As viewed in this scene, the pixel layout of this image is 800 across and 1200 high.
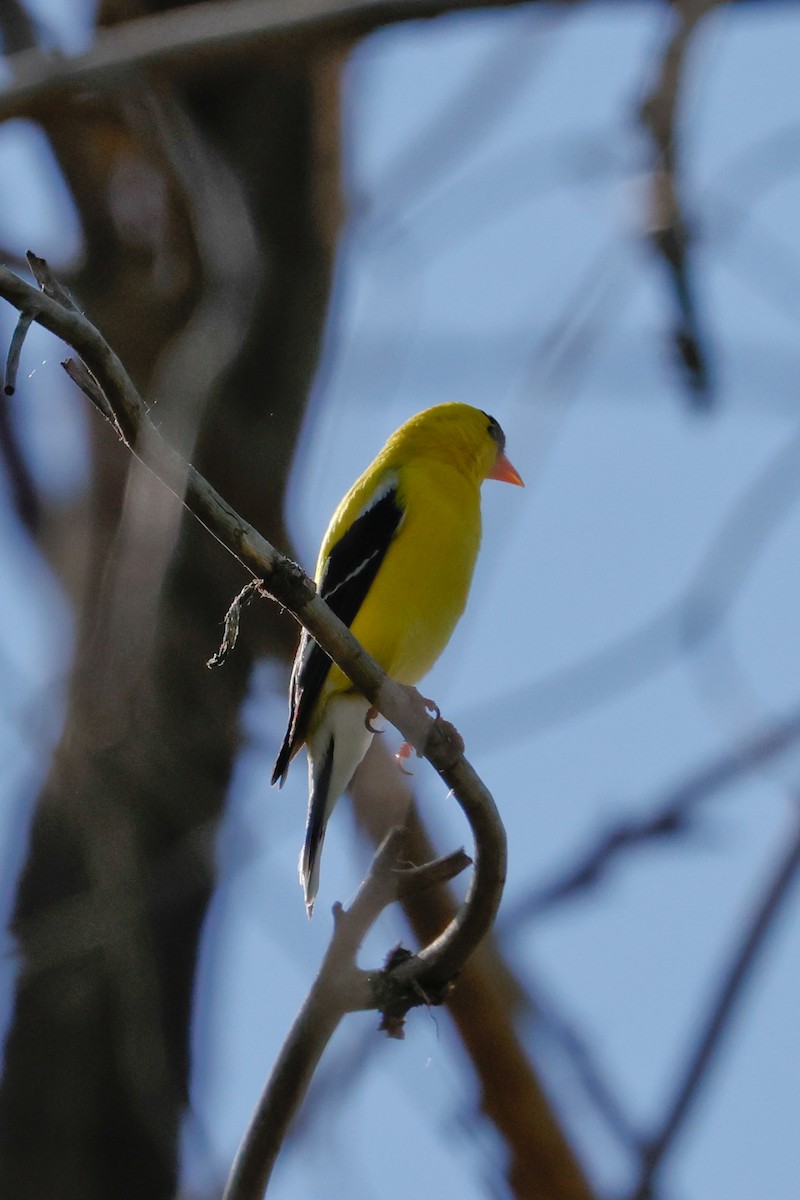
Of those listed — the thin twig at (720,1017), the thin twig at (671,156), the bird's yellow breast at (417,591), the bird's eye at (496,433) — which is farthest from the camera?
the bird's eye at (496,433)

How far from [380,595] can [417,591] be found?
11cm

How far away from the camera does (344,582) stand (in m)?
4.11

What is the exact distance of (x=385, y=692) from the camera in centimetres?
259

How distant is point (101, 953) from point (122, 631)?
96.2 inches

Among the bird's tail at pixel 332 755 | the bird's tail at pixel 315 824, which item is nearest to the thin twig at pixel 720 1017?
the bird's tail at pixel 315 824

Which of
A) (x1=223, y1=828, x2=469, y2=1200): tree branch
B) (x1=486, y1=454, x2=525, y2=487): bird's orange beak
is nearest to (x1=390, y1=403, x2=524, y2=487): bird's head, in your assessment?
(x1=486, y1=454, x2=525, y2=487): bird's orange beak

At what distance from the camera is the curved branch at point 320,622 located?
6.54 ft

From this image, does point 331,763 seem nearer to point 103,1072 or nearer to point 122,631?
point 122,631

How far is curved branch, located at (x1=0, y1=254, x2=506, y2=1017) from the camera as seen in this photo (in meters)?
1.99

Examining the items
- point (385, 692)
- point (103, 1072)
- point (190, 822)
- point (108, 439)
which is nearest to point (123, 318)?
point (108, 439)

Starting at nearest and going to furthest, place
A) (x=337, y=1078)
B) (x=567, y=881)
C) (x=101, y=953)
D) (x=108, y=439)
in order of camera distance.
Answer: (x=567, y=881) → (x=337, y=1078) → (x=101, y=953) → (x=108, y=439)

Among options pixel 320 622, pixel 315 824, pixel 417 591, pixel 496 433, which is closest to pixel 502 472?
pixel 496 433

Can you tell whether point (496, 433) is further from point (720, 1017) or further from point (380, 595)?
point (720, 1017)

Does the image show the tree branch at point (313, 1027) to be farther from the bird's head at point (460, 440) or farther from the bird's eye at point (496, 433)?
the bird's eye at point (496, 433)
